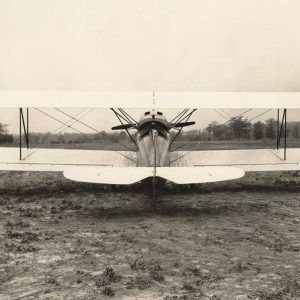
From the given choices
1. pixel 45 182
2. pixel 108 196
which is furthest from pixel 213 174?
pixel 45 182

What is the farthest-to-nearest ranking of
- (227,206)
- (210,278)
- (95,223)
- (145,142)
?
(145,142) → (227,206) → (95,223) → (210,278)

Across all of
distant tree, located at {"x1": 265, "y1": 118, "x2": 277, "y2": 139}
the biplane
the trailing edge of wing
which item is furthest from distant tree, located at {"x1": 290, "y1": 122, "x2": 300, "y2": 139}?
the trailing edge of wing

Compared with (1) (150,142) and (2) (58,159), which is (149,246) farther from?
(2) (58,159)

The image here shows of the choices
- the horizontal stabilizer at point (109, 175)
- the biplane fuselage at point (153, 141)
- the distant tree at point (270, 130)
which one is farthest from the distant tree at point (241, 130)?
the horizontal stabilizer at point (109, 175)

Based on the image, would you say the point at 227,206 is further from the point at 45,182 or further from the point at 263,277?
the point at 45,182

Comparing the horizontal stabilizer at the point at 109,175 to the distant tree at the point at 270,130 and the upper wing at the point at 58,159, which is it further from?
the distant tree at the point at 270,130

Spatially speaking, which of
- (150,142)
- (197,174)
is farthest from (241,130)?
(197,174)
